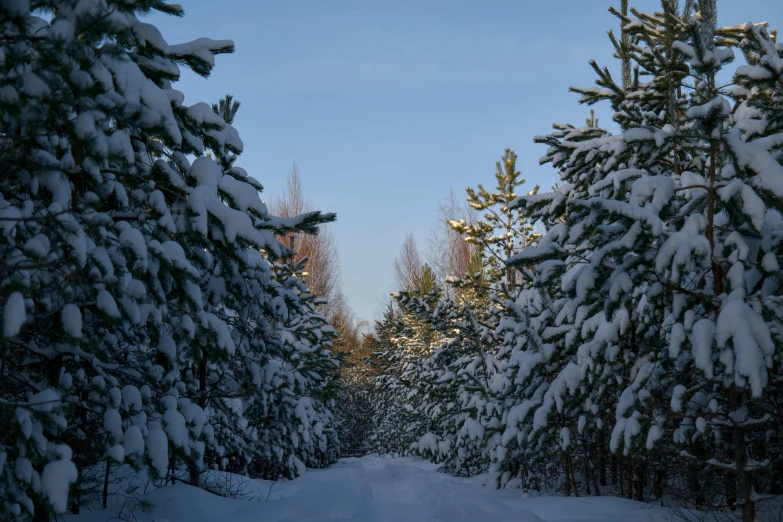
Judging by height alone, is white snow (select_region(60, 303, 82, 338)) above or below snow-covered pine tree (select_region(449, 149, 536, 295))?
below

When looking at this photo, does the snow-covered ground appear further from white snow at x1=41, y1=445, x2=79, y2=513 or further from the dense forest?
white snow at x1=41, y1=445, x2=79, y2=513

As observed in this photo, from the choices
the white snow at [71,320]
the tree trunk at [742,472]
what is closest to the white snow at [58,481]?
the white snow at [71,320]

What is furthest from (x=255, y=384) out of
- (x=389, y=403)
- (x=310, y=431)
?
(x=389, y=403)

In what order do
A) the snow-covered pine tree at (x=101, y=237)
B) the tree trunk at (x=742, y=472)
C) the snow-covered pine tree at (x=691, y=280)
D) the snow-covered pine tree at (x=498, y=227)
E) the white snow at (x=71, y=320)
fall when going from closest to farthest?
the snow-covered pine tree at (x=101, y=237), the white snow at (x=71, y=320), the snow-covered pine tree at (x=691, y=280), the tree trunk at (x=742, y=472), the snow-covered pine tree at (x=498, y=227)

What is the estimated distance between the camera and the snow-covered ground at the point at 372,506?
423cm

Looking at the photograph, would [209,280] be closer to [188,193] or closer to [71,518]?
[188,193]

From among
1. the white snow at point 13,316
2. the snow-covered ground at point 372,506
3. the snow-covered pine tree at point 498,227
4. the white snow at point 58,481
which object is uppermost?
the snow-covered pine tree at point 498,227

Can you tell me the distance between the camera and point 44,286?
2.43 m

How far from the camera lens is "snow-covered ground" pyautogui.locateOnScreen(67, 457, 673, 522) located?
167 inches

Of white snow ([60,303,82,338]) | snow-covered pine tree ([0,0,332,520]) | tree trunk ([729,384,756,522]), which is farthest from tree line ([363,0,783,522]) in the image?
white snow ([60,303,82,338])

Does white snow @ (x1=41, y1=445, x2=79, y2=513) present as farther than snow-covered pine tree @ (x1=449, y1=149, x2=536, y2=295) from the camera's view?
No

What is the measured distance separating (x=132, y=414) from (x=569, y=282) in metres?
3.00

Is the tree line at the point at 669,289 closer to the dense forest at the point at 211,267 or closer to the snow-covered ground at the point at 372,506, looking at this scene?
the dense forest at the point at 211,267

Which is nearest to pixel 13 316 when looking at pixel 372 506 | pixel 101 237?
pixel 101 237
